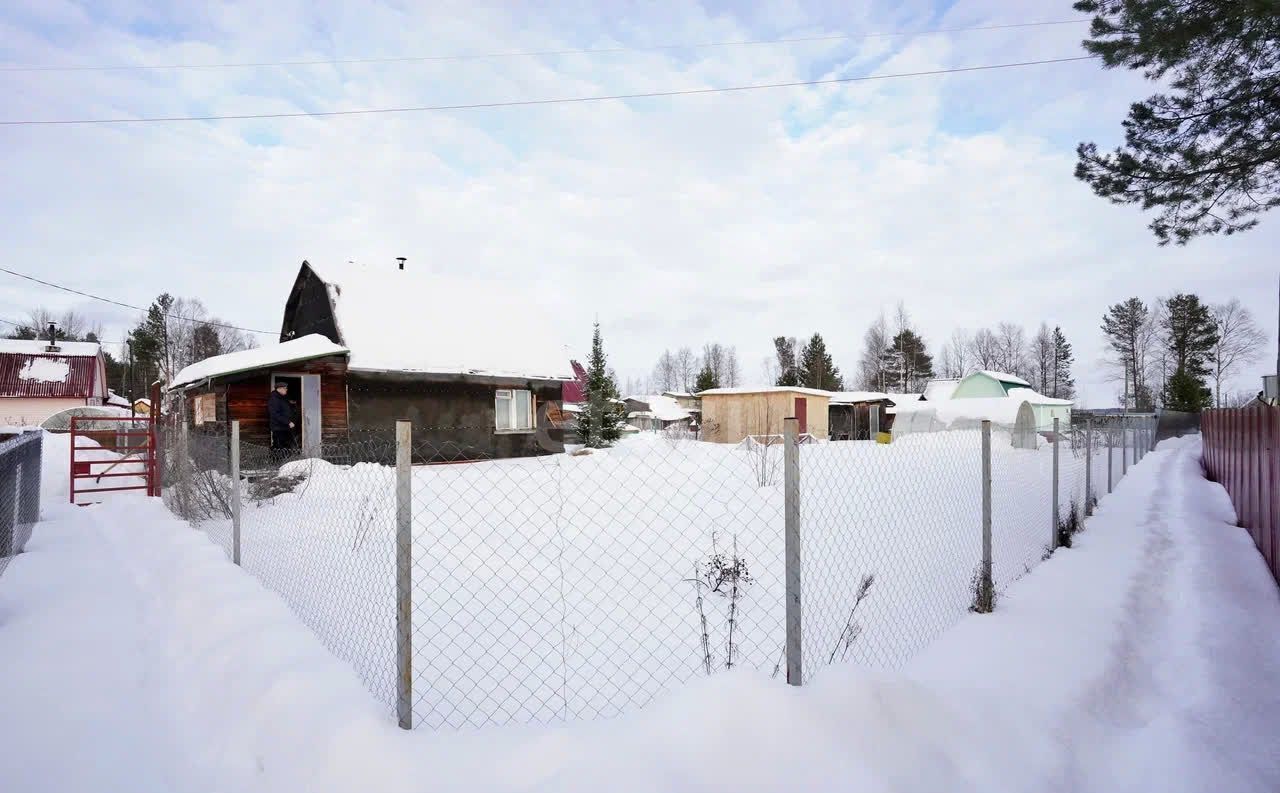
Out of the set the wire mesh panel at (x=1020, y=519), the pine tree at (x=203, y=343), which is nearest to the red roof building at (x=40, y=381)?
the pine tree at (x=203, y=343)

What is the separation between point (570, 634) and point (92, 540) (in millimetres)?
6371

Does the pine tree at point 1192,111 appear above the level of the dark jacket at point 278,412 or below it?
above

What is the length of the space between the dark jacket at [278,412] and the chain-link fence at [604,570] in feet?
9.07

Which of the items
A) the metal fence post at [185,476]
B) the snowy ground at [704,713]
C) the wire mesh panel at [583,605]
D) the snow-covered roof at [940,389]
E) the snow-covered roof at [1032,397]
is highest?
the snow-covered roof at [940,389]

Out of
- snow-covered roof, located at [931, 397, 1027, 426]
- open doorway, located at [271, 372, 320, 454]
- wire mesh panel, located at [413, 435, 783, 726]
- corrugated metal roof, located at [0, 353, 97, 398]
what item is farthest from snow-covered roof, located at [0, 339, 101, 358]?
→ snow-covered roof, located at [931, 397, 1027, 426]

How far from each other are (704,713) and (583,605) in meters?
3.22

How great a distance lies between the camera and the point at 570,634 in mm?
4926

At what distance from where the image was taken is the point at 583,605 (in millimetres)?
5562

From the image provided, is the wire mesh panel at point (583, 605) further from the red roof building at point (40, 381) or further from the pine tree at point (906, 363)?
the pine tree at point (906, 363)

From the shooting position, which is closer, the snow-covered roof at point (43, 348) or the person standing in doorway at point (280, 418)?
the person standing in doorway at point (280, 418)

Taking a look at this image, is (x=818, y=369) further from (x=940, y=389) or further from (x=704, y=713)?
(x=704, y=713)

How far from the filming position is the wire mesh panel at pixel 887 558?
466 centimetres

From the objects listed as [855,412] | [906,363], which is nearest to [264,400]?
[855,412]

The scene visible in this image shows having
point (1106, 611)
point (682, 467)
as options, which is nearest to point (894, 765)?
point (1106, 611)
